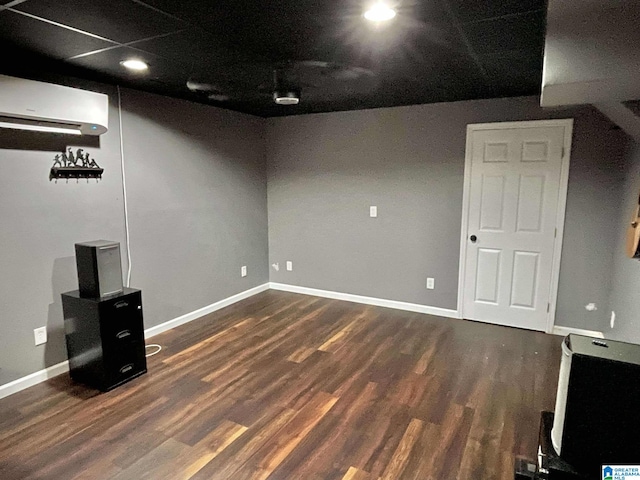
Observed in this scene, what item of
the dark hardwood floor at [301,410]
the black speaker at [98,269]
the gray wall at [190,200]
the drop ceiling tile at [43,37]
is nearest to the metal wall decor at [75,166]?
the gray wall at [190,200]

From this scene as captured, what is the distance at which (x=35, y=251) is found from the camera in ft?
9.27

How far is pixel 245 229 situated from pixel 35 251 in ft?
7.44

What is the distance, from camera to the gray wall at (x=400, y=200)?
3.52 m

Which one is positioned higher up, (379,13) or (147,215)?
(379,13)

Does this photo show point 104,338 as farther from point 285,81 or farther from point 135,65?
point 285,81

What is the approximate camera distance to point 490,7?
70.4 inches

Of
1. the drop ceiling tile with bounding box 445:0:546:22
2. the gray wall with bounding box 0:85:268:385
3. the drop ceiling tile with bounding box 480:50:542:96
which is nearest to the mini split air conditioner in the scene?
the gray wall with bounding box 0:85:268:385

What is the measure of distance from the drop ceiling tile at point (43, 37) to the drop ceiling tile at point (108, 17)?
124 millimetres

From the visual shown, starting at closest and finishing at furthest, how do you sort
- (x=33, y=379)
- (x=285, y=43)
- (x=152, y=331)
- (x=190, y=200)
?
(x=285, y=43) < (x=33, y=379) < (x=152, y=331) < (x=190, y=200)

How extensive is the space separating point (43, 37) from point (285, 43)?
4.33 ft

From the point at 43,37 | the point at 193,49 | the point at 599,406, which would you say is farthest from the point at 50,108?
the point at 599,406

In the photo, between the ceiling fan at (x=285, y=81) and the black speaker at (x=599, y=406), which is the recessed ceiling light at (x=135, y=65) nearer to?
the ceiling fan at (x=285, y=81)

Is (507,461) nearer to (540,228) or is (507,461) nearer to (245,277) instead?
(540,228)
